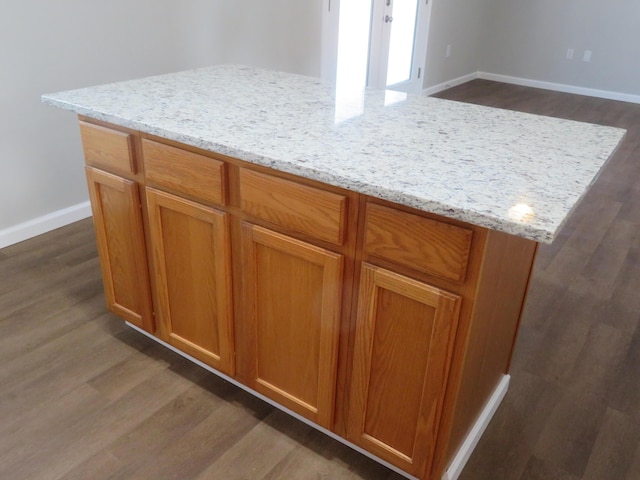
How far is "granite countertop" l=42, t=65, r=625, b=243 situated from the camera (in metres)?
1.14

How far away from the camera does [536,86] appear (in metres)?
6.66

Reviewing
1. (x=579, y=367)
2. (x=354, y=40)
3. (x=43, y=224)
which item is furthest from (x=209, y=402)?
(x=354, y=40)

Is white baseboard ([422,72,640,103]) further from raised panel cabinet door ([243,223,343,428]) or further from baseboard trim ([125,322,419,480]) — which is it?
raised panel cabinet door ([243,223,343,428])

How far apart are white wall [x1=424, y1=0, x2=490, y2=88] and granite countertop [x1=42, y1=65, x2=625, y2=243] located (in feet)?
13.5

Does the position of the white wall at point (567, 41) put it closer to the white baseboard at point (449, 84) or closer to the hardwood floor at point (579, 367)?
the white baseboard at point (449, 84)

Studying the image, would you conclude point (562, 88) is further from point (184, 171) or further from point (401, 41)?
point (184, 171)

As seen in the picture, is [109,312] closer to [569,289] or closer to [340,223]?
[340,223]

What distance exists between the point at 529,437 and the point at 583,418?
0.23m

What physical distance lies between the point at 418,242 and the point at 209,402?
102 centimetres

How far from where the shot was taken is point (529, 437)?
5.77ft

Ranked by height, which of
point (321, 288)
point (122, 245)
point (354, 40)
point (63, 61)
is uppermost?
point (63, 61)

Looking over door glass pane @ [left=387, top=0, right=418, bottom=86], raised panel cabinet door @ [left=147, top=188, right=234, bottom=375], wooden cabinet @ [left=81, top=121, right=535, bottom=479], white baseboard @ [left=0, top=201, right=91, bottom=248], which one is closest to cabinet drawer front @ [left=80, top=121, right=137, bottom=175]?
wooden cabinet @ [left=81, top=121, right=535, bottom=479]

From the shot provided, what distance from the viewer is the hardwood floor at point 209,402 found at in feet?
5.34

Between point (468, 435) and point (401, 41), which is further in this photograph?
point (401, 41)
